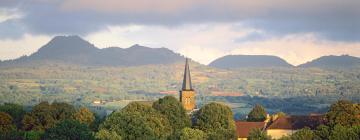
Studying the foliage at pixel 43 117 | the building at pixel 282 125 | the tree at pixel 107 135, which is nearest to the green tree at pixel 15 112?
the foliage at pixel 43 117

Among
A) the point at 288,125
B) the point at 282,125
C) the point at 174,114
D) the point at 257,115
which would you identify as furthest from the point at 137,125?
the point at 257,115

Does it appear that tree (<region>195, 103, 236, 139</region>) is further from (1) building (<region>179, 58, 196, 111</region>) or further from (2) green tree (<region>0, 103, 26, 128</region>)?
(1) building (<region>179, 58, 196, 111</region>)

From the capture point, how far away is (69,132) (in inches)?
3383

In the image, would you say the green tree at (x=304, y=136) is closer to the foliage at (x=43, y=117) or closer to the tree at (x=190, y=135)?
the tree at (x=190, y=135)

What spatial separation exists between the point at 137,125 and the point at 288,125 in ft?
77.2

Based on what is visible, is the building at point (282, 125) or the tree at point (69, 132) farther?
the building at point (282, 125)

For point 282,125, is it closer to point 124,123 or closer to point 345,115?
point 345,115

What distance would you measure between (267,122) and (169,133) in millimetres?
21594

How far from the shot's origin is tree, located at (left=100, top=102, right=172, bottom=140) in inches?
3479

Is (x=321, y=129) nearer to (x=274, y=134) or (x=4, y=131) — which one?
(x=274, y=134)

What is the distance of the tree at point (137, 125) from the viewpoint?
88.4 metres

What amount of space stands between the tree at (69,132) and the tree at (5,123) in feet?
57.0

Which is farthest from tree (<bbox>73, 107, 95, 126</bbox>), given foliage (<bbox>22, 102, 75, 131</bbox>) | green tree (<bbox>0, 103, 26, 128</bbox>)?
green tree (<bbox>0, 103, 26, 128</bbox>)

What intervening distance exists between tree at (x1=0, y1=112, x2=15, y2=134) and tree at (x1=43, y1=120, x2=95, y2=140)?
57.0 ft
